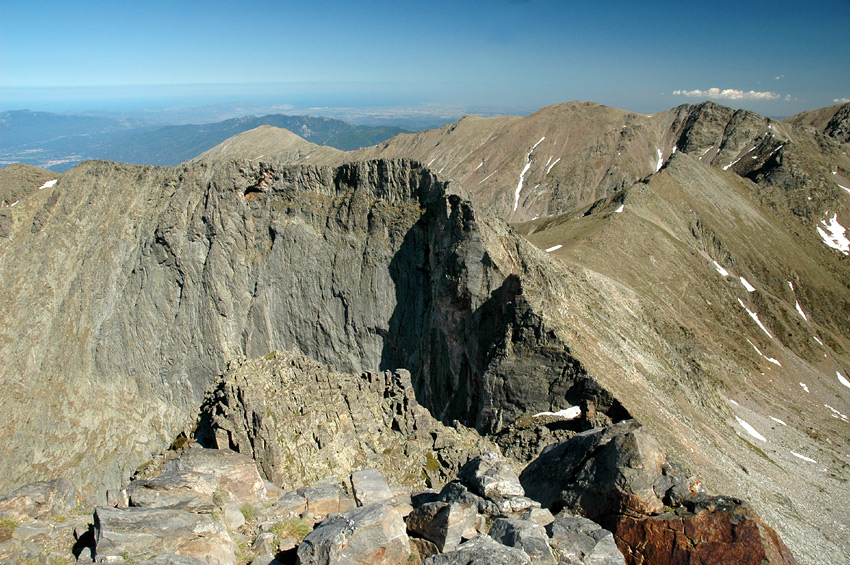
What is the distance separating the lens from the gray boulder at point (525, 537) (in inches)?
410

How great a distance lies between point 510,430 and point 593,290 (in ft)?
72.6

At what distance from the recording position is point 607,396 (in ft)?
83.4

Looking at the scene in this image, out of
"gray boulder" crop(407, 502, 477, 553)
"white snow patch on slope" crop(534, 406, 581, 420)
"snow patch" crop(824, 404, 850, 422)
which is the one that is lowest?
"snow patch" crop(824, 404, 850, 422)

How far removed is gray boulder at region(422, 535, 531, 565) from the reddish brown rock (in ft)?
13.7

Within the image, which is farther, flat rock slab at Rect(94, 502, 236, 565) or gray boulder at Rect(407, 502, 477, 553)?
gray boulder at Rect(407, 502, 477, 553)

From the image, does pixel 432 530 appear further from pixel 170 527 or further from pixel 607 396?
pixel 607 396

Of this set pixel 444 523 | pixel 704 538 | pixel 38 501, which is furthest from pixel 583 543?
pixel 38 501

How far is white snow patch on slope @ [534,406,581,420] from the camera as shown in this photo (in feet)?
85.7

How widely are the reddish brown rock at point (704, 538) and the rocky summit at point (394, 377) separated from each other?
0.06 meters

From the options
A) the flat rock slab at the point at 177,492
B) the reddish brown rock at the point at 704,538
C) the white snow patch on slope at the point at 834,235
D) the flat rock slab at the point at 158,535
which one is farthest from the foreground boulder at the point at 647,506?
the white snow patch on slope at the point at 834,235

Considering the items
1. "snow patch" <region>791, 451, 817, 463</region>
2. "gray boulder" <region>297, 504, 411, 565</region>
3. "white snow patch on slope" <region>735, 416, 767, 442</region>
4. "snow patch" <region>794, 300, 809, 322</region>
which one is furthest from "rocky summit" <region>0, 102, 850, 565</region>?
"snow patch" <region>794, 300, 809, 322</region>

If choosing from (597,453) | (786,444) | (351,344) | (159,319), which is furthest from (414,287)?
(786,444)

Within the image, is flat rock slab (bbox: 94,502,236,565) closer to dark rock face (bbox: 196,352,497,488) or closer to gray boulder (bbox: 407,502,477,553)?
gray boulder (bbox: 407,502,477,553)

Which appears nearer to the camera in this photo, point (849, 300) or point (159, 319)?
point (159, 319)
